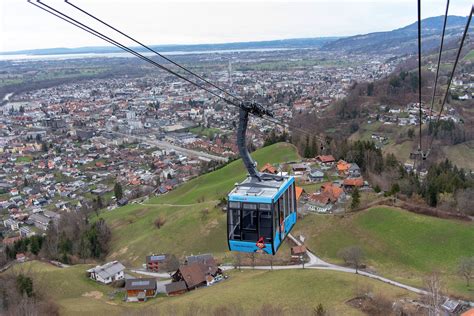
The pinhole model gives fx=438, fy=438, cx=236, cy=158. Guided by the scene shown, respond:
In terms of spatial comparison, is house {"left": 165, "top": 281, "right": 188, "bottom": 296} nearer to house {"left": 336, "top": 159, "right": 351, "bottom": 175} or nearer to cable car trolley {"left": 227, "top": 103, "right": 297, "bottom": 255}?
cable car trolley {"left": 227, "top": 103, "right": 297, "bottom": 255}

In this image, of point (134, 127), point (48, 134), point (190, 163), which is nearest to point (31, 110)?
point (48, 134)

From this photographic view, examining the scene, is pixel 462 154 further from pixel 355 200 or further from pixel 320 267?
pixel 320 267

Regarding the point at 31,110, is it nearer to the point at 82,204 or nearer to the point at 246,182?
the point at 82,204

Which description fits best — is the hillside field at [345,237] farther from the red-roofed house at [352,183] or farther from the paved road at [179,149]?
the paved road at [179,149]

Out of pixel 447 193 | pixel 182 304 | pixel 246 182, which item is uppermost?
pixel 246 182

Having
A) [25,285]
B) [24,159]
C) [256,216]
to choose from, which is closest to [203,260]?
[25,285]

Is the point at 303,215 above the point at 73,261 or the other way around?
above
